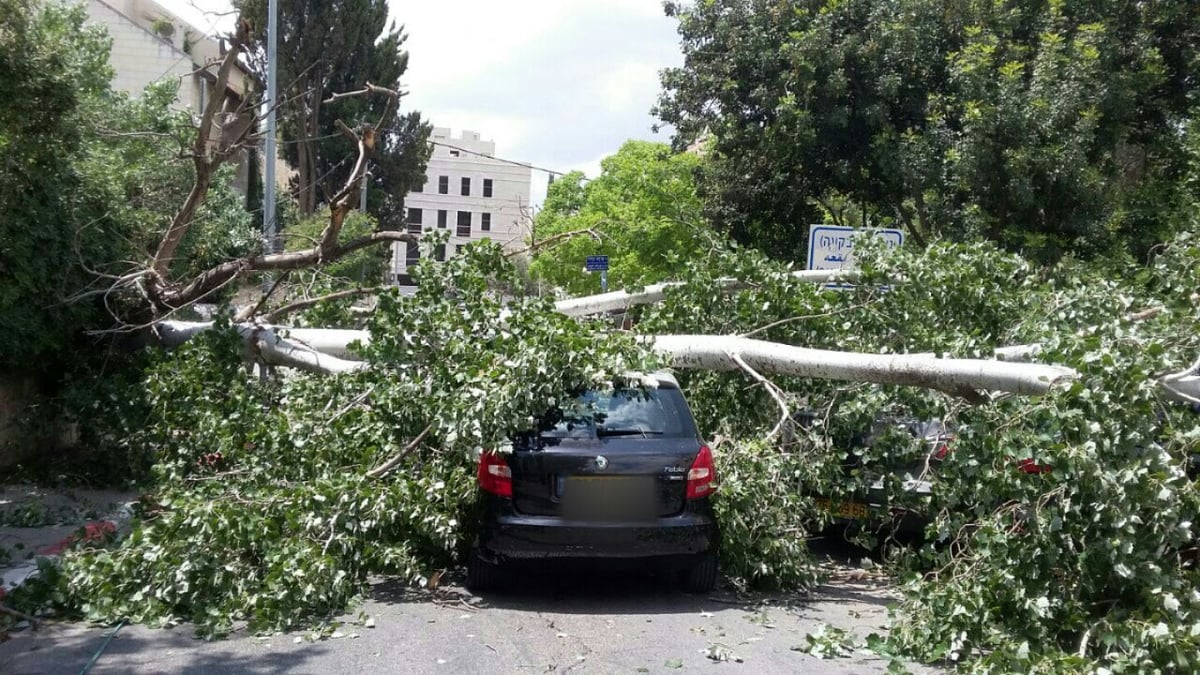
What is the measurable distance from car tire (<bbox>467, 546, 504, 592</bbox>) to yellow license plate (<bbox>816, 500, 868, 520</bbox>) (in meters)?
2.72

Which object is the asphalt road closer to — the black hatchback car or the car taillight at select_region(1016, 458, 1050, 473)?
the black hatchback car

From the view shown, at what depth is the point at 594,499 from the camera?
6.64 metres

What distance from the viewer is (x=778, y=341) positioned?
30.2ft

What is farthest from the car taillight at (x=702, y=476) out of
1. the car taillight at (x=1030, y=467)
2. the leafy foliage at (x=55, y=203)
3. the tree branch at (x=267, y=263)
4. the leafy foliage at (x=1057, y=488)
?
the leafy foliage at (x=55, y=203)

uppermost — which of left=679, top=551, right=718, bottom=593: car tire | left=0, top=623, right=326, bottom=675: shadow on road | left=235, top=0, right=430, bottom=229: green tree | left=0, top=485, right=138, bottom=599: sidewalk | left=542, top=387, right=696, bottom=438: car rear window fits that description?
left=235, top=0, right=430, bottom=229: green tree

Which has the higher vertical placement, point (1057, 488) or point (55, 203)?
point (55, 203)

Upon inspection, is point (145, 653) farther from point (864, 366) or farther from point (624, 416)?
point (864, 366)

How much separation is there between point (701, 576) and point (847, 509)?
1.77 meters

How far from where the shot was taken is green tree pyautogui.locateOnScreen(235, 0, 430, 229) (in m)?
30.6

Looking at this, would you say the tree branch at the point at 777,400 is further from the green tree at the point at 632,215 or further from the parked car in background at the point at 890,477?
the green tree at the point at 632,215

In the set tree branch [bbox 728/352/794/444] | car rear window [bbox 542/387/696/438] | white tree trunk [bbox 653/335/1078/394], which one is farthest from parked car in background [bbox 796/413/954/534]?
car rear window [bbox 542/387/696/438]

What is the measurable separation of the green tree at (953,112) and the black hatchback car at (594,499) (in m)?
7.92

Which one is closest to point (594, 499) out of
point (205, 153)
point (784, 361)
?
point (784, 361)

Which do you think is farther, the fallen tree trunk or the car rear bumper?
the fallen tree trunk
